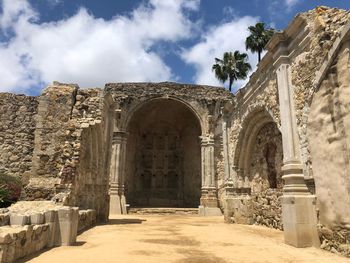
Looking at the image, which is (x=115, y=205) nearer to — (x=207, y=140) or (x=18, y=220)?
(x=207, y=140)

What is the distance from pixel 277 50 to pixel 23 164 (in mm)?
8227

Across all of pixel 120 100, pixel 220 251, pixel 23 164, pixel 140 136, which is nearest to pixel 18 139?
pixel 23 164

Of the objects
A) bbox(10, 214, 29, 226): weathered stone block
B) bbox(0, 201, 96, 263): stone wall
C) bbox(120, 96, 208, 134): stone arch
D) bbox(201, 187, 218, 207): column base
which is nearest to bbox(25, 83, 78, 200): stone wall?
bbox(0, 201, 96, 263): stone wall

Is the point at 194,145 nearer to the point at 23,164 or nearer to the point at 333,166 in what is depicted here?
the point at 23,164

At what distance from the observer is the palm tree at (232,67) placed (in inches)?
1083

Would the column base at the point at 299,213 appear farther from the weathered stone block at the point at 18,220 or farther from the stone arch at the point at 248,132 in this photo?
the weathered stone block at the point at 18,220

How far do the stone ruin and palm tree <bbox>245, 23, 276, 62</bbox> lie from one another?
11.3 meters

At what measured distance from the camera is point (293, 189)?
6.18 m

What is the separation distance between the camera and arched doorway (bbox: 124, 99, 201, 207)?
72.2ft

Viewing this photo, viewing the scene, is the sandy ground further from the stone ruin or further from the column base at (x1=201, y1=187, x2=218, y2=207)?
the column base at (x1=201, y1=187, x2=218, y2=207)

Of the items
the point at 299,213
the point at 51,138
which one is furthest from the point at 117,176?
the point at 299,213

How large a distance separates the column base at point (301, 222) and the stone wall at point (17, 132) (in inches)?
297

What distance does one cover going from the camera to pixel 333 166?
530 cm

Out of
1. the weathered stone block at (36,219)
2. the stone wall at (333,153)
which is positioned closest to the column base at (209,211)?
the stone wall at (333,153)
